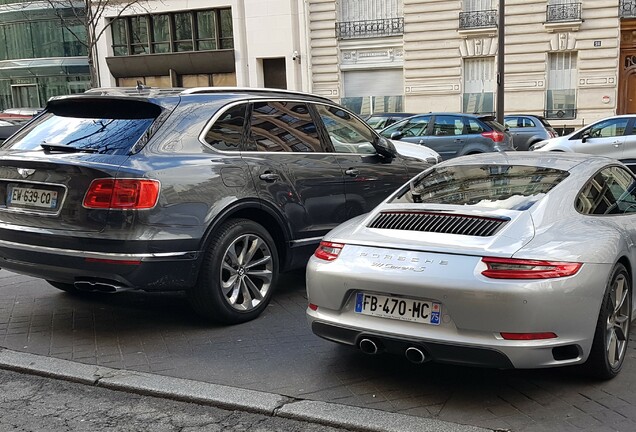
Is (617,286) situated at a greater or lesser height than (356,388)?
greater

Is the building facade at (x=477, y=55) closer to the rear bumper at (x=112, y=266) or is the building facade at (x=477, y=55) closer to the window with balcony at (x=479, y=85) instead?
the window with balcony at (x=479, y=85)

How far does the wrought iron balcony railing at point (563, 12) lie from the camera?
26266mm

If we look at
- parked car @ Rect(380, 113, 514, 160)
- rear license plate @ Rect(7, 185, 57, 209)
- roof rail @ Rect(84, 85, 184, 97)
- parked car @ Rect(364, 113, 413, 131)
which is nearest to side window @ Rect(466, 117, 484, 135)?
parked car @ Rect(380, 113, 514, 160)

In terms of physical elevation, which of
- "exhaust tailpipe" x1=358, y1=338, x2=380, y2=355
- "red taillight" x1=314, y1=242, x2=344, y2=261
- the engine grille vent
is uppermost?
the engine grille vent

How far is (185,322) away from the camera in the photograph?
5.32m

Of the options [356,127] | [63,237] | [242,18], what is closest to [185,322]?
[63,237]

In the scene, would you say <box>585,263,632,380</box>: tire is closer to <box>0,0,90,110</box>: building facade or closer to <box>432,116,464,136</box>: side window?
<box>432,116,464,136</box>: side window

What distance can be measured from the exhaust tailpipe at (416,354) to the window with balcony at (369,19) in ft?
88.7

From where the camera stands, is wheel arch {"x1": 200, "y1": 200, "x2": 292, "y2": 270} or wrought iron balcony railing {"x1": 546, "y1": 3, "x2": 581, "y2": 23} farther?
wrought iron balcony railing {"x1": 546, "y1": 3, "x2": 581, "y2": 23}

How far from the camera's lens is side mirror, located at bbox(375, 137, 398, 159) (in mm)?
6449

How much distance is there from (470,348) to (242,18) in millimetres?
30514

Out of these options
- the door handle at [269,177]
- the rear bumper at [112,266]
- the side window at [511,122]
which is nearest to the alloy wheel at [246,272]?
the rear bumper at [112,266]

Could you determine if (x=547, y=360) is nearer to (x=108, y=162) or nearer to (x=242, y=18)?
(x=108, y=162)

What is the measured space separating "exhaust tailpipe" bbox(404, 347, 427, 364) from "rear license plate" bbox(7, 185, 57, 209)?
270cm
